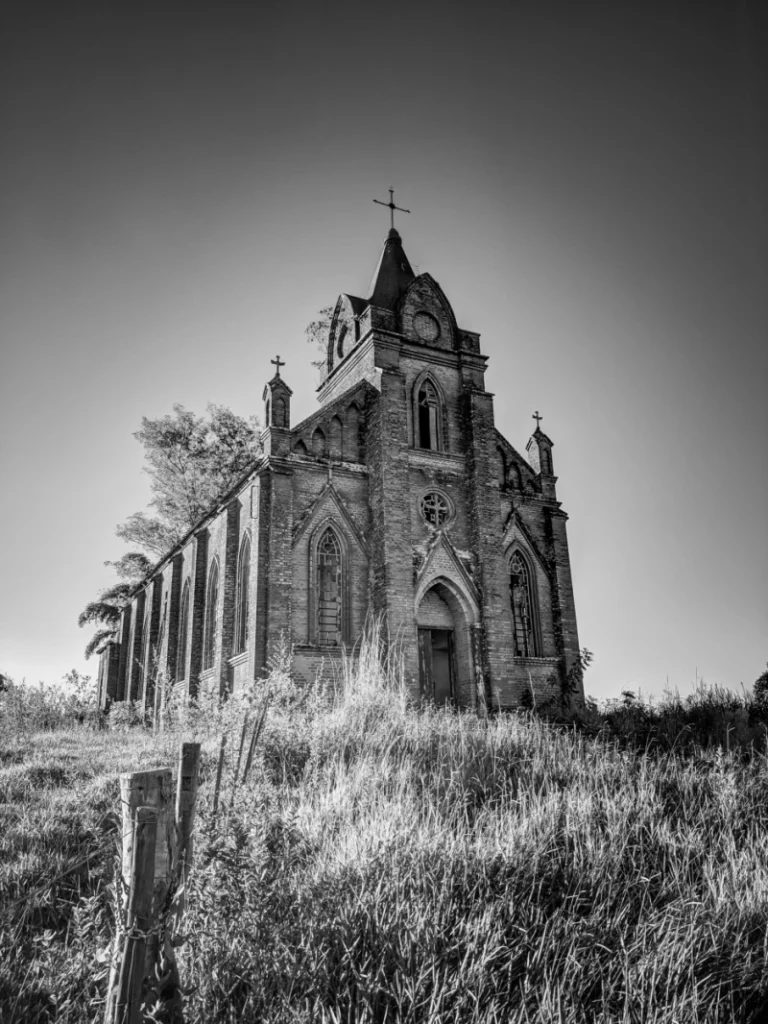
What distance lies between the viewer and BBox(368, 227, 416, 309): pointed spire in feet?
80.8

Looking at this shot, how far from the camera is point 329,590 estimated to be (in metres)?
20.2

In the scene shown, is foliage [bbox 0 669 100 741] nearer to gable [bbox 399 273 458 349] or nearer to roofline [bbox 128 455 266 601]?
roofline [bbox 128 455 266 601]

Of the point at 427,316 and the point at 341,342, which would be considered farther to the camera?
the point at 341,342

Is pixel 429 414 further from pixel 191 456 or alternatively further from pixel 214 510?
pixel 191 456

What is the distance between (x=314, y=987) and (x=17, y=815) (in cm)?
585

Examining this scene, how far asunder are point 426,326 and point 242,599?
9.88 m

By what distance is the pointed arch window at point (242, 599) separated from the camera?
2078 centimetres

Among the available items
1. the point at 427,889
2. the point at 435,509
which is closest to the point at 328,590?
the point at 435,509

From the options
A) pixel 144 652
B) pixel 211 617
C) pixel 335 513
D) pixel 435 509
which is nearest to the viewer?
pixel 335 513

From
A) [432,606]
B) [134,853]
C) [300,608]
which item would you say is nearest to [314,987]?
[134,853]

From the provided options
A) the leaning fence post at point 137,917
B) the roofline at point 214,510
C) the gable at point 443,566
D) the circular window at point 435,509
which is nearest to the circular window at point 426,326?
the circular window at point 435,509

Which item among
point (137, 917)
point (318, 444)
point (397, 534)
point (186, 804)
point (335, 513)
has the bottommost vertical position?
point (137, 917)

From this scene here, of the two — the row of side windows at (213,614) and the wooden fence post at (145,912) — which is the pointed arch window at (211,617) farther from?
Answer: the wooden fence post at (145,912)

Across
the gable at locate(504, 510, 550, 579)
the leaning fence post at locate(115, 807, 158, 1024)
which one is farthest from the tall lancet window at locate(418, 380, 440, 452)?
the leaning fence post at locate(115, 807, 158, 1024)
